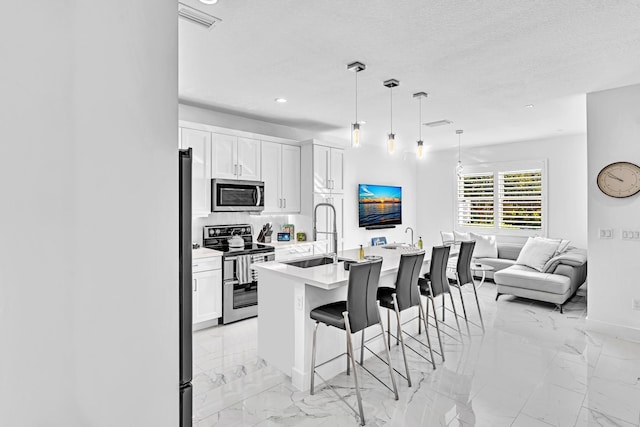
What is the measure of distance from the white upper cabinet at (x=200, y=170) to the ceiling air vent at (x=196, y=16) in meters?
1.90

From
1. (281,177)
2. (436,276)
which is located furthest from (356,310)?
(281,177)

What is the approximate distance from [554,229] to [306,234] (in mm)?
4341

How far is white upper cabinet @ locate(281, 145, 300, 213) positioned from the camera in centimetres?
513

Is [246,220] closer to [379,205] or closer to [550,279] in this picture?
[379,205]

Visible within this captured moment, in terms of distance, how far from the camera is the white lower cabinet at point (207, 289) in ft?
12.7

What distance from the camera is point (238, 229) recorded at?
15.9 ft

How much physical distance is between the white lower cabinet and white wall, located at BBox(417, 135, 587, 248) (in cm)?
512

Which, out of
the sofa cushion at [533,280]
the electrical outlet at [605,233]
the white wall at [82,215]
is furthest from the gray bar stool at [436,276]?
the white wall at [82,215]

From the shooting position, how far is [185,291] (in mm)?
1175

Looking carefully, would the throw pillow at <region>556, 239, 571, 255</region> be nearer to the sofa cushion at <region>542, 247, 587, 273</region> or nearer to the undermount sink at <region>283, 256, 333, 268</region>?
the sofa cushion at <region>542, 247, 587, 273</region>

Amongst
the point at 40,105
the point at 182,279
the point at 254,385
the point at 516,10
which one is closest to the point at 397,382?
the point at 254,385

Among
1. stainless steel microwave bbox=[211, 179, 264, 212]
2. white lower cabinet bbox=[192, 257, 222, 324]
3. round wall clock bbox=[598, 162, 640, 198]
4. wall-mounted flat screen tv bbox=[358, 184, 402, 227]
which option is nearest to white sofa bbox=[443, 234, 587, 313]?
round wall clock bbox=[598, 162, 640, 198]

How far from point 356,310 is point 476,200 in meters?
5.61

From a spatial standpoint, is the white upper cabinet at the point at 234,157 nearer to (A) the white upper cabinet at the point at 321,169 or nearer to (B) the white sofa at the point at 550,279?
(A) the white upper cabinet at the point at 321,169
